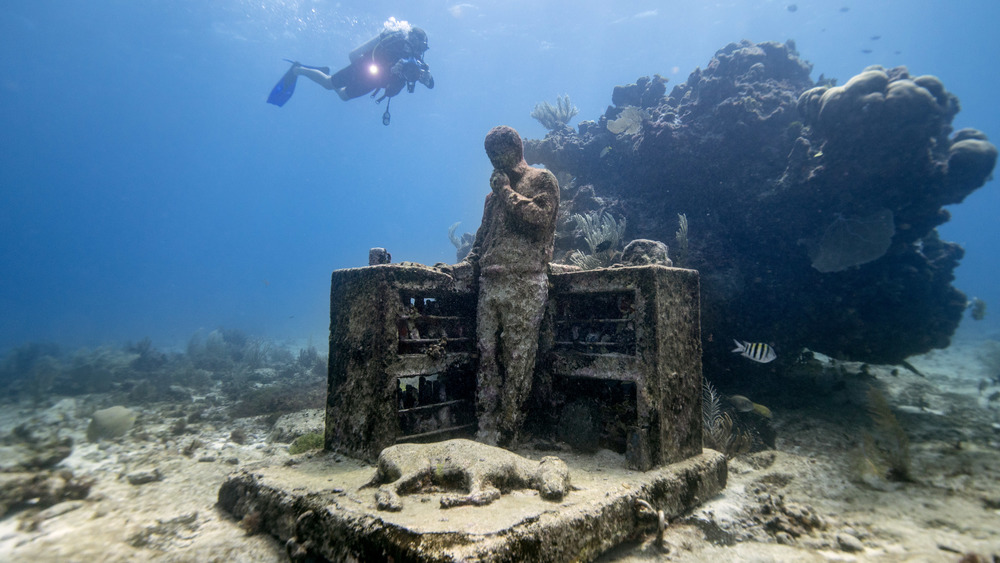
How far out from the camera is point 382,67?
17406mm

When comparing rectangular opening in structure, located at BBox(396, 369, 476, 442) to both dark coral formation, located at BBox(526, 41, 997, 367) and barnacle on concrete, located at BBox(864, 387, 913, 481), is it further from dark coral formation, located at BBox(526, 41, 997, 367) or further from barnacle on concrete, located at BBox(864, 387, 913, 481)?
dark coral formation, located at BBox(526, 41, 997, 367)

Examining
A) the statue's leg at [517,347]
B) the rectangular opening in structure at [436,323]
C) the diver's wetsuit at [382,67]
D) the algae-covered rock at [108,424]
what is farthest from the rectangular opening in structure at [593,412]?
the diver's wetsuit at [382,67]

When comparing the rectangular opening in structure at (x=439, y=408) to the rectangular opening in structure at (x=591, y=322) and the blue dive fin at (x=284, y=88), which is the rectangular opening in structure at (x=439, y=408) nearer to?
the rectangular opening in structure at (x=591, y=322)

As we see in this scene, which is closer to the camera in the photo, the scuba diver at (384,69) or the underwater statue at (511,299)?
the underwater statue at (511,299)

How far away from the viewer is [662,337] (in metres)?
4.23

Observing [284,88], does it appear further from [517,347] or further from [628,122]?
[517,347]

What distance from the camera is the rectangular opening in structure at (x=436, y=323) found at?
15.2 feet

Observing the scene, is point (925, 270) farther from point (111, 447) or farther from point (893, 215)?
point (111, 447)

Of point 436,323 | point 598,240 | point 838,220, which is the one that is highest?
point 838,220

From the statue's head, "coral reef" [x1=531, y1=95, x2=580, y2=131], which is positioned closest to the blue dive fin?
"coral reef" [x1=531, y1=95, x2=580, y2=131]

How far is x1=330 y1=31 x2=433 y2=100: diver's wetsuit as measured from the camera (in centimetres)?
1650

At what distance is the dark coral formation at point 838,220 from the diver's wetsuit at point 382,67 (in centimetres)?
1200

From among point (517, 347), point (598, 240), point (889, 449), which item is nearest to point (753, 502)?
point (517, 347)

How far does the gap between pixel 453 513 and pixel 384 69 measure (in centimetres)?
1879
